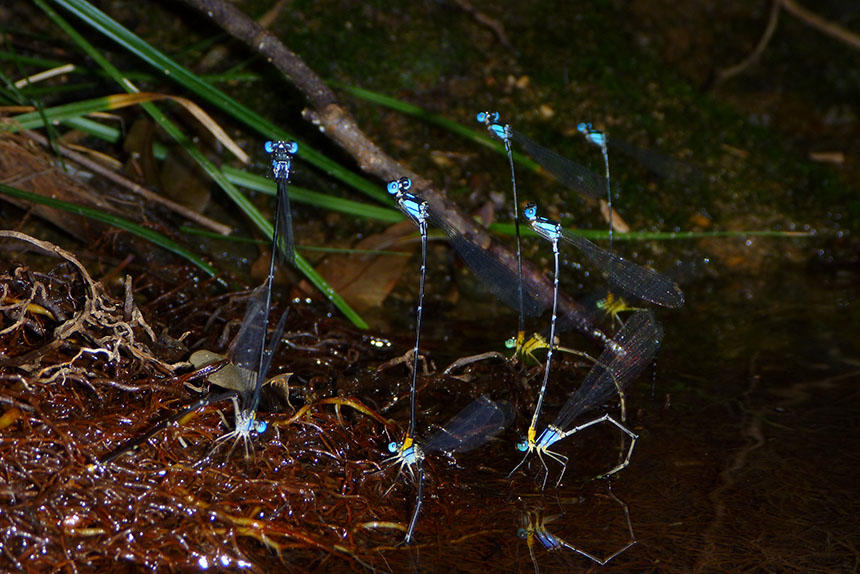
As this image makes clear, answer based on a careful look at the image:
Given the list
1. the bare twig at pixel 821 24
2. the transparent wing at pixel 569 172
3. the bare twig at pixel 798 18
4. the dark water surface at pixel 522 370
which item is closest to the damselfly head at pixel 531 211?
the dark water surface at pixel 522 370

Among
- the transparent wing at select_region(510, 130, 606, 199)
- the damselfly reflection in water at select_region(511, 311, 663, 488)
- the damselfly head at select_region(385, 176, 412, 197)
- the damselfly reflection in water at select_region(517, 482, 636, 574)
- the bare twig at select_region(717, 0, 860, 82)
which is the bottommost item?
the damselfly reflection in water at select_region(517, 482, 636, 574)

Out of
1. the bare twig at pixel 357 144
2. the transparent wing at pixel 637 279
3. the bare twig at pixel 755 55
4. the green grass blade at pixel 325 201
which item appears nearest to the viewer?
the transparent wing at pixel 637 279

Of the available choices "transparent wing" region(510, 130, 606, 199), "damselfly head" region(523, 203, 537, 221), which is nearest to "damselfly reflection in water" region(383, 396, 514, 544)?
"damselfly head" region(523, 203, 537, 221)

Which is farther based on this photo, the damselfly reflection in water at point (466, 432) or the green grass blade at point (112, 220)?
the green grass blade at point (112, 220)

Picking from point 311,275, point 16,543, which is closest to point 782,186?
point 311,275

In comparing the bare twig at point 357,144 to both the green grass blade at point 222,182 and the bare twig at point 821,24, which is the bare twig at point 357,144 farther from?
the bare twig at point 821,24

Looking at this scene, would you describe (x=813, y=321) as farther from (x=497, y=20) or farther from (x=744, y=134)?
(x=497, y=20)

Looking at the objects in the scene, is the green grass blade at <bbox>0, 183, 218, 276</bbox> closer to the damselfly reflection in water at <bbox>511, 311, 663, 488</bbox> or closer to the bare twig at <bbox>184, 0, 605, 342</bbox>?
the bare twig at <bbox>184, 0, 605, 342</bbox>
